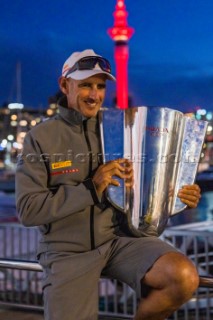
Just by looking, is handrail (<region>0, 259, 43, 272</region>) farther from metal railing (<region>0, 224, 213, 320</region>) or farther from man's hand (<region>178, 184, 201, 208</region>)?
Answer: metal railing (<region>0, 224, 213, 320</region>)

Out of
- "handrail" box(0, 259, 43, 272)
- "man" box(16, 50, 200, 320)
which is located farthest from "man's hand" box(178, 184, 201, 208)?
"handrail" box(0, 259, 43, 272)

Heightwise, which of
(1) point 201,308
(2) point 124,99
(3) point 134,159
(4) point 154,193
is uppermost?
(2) point 124,99

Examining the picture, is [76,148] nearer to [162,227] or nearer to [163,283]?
[162,227]

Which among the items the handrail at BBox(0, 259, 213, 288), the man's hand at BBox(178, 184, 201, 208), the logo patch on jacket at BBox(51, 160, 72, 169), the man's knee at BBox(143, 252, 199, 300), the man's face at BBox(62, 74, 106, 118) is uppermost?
the man's face at BBox(62, 74, 106, 118)

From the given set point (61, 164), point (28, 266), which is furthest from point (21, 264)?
point (61, 164)

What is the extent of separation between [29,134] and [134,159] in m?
0.61

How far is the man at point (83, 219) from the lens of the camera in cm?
309

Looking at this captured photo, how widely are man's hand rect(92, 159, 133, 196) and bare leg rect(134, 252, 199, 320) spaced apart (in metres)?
0.49

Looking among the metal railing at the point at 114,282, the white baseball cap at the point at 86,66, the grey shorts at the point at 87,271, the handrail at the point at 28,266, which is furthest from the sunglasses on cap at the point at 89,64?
the metal railing at the point at 114,282

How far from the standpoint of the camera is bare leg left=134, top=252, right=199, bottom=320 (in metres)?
2.97

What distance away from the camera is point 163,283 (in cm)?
302

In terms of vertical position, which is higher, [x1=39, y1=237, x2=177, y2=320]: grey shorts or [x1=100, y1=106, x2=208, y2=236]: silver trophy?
[x1=100, y1=106, x2=208, y2=236]: silver trophy

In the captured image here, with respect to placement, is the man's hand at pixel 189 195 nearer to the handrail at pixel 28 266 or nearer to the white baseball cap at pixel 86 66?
the handrail at pixel 28 266

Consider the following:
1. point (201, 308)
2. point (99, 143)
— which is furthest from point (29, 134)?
point (201, 308)
